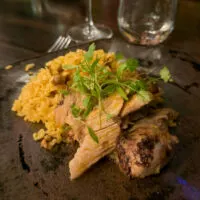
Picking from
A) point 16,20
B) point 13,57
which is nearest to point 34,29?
point 16,20

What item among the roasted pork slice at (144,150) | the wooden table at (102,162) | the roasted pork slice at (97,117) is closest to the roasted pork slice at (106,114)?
the roasted pork slice at (97,117)

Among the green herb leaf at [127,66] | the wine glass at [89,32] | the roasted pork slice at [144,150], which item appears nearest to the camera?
the roasted pork slice at [144,150]

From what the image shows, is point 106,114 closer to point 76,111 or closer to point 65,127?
point 76,111

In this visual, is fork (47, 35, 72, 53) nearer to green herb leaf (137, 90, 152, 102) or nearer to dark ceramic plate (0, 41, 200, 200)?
dark ceramic plate (0, 41, 200, 200)

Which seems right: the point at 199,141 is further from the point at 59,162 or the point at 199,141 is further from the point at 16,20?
the point at 16,20

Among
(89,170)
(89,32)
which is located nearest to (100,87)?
(89,170)

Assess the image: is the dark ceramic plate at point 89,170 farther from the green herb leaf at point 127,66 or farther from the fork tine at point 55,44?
the fork tine at point 55,44
